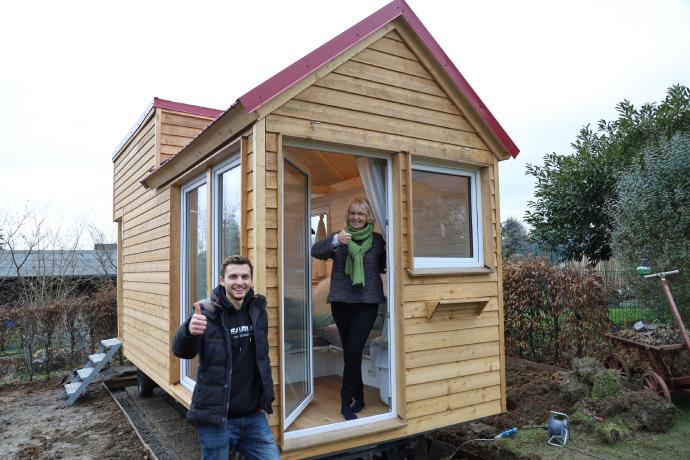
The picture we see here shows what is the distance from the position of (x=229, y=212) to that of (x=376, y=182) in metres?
1.23

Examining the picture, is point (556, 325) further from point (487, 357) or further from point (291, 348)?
point (291, 348)

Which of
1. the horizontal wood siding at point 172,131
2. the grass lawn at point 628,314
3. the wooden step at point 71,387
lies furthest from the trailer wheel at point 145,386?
the grass lawn at point 628,314

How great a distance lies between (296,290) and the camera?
404 centimetres

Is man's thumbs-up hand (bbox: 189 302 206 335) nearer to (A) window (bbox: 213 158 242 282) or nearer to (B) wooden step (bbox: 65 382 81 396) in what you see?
(A) window (bbox: 213 158 242 282)

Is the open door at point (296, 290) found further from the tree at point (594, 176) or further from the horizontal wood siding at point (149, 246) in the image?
the tree at point (594, 176)

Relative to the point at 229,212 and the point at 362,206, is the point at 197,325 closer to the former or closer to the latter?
Result: the point at 229,212

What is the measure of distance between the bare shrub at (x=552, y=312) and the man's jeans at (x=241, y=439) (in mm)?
5748

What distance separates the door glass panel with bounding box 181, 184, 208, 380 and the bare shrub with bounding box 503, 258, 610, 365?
5017mm

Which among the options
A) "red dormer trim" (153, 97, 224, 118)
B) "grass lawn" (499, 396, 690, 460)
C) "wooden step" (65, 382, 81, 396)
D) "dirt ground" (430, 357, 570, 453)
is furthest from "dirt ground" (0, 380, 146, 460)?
"red dormer trim" (153, 97, 224, 118)

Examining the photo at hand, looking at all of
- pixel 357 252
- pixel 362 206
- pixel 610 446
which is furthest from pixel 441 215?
pixel 610 446

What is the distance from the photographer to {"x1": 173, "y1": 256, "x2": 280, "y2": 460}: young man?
2.58 m

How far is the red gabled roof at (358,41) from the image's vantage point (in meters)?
3.29

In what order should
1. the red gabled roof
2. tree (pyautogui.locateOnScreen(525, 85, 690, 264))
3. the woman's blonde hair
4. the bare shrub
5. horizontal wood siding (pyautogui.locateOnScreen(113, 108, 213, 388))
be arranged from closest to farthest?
the red gabled roof < the woman's blonde hair < horizontal wood siding (pyautogui.locateOnScreen(113, 108, 213, 388)) < the bare shrub < tree (pyautogui.locateOnScreen(525, 85, 690, 264))

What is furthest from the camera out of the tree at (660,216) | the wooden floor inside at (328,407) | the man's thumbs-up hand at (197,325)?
the tree at (660,216)
